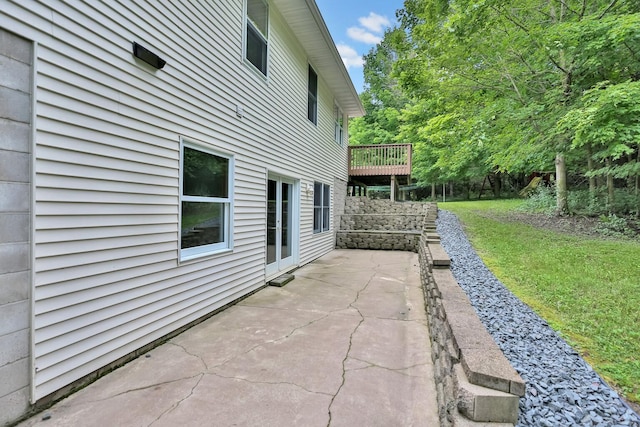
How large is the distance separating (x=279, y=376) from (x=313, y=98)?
22.1ft

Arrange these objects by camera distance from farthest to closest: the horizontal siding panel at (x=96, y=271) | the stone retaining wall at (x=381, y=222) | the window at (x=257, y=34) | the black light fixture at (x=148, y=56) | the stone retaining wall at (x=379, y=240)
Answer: the stone retaining wall at (x=381, y=222) → the stone retaining wall at (x=379, y=240) → the window at (x=257, y=34) → the black light fixture at (x=148, y=56) → the horizontal siding panel at (x=96, y=271)

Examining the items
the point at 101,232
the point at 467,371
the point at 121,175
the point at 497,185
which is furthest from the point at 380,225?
the point at 497,185

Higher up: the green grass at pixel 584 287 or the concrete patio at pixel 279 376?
the green grass at pixel 584 287

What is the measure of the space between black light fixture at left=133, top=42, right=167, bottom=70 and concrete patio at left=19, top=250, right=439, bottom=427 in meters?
2.71

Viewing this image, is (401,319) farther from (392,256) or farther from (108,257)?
(392,256)

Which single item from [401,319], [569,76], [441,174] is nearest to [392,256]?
[401,319]

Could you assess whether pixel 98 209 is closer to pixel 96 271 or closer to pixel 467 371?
pixel 96 271

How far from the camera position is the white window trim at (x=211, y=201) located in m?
3.41

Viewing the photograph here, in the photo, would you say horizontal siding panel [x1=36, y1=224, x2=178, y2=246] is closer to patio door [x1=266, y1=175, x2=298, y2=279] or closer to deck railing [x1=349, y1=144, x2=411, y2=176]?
patio door [x1=266, y1=175, x2=298, y2=279]

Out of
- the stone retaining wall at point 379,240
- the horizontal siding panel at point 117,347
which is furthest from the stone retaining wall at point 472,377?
the stone retaining wall at point 379,240

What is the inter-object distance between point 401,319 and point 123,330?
2.97 meters

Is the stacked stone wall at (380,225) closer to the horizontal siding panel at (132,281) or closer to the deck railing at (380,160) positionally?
the deck railing at (380,160)

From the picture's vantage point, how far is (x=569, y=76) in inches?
287

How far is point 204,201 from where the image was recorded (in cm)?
385
